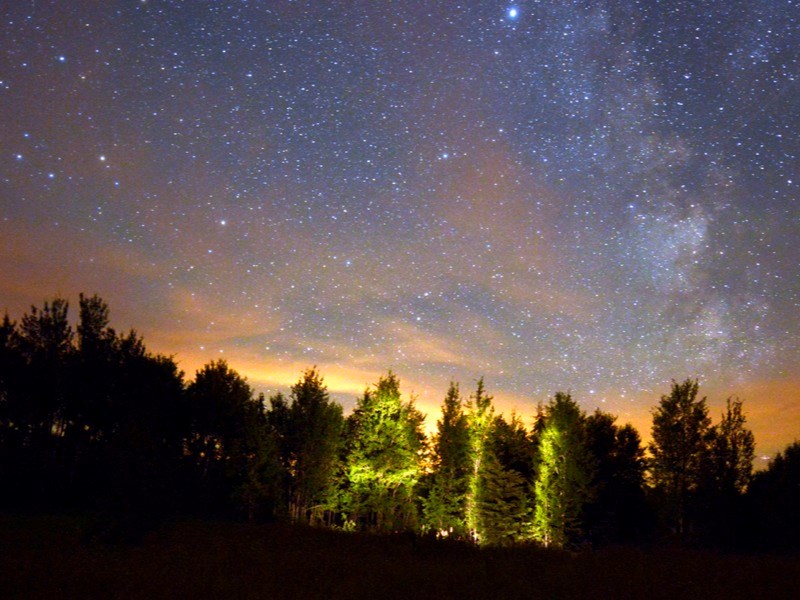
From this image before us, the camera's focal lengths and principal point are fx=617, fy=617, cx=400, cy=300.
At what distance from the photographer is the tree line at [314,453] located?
43688mm

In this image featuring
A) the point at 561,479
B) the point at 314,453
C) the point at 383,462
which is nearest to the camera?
the point at 561,479

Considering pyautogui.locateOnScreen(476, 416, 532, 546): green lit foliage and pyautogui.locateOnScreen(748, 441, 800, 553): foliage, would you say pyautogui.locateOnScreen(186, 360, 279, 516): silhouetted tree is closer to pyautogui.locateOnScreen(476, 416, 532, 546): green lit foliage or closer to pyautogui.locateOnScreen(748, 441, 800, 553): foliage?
pyautogui.locateOnScreen(476, 416, 532, 546): green lit foliage

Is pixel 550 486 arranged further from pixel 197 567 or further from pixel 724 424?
pixel 197 567

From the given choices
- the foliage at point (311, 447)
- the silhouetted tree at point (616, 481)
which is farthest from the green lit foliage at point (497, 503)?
the foliage at point (311, 447)

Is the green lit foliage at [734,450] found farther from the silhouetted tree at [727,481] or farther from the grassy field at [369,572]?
the grassy field at [369,572]

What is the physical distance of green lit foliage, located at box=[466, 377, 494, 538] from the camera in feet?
148

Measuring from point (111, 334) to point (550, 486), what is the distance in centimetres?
3572

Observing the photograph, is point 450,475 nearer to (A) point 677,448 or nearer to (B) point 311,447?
(B) point 311,447

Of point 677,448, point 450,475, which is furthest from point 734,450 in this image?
point 450,475

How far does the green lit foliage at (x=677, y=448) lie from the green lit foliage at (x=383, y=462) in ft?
75.3

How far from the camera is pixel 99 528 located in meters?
17.8

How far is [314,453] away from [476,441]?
13538 mm

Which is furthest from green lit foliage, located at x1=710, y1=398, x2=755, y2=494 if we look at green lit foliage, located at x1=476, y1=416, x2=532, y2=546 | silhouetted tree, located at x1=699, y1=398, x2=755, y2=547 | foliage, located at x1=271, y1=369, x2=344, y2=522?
foliage, located at x1=271, y1=369, x2=344, y2=522

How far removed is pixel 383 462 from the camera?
4600cm
